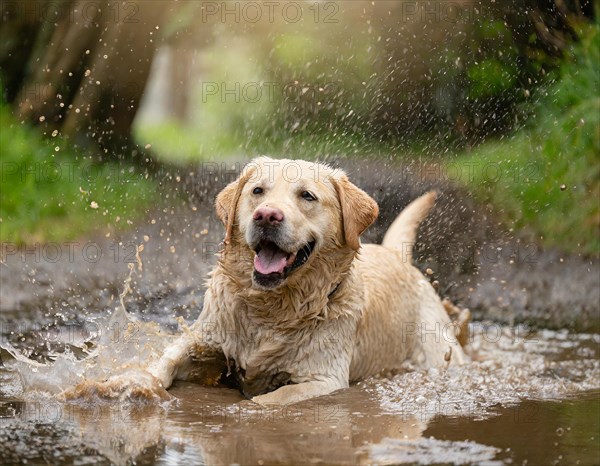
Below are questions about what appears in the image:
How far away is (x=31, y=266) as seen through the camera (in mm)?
8625

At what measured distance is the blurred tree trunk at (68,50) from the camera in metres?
10.9

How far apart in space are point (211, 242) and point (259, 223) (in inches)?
169

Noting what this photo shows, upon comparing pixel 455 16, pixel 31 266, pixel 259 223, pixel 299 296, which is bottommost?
pixel 31 266

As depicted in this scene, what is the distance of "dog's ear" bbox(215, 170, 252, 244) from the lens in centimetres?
545

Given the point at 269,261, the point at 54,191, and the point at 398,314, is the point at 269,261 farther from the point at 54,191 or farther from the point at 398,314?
the point at 54,191

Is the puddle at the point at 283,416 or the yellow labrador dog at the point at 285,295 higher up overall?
the yellow labrador dog at the point at 285,295

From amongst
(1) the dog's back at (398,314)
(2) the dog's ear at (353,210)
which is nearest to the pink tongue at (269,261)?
(2) the dog's ear at (353,210)

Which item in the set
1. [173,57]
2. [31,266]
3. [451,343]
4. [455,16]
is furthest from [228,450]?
[173,57]

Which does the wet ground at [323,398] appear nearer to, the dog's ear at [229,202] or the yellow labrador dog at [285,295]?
the yellow labrador dog at [285,295]

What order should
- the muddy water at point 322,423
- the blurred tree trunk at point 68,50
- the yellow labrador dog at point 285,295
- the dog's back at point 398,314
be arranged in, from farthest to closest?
the blurred tree trunk at point 68,50, the dog's back at point 398,314, the yellow labrador dog at point 285,295, the muddy water at point 322,423

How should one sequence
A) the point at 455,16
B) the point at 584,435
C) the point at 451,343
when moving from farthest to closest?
the point at 455,16 < the point at 451,343 < the point at 584,435

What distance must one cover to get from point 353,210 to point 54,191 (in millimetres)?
5322

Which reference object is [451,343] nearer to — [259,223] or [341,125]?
[259,223]

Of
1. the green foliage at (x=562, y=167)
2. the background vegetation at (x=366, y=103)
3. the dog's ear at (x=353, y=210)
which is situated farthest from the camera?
the background vegetation at (x=366, y=103)
